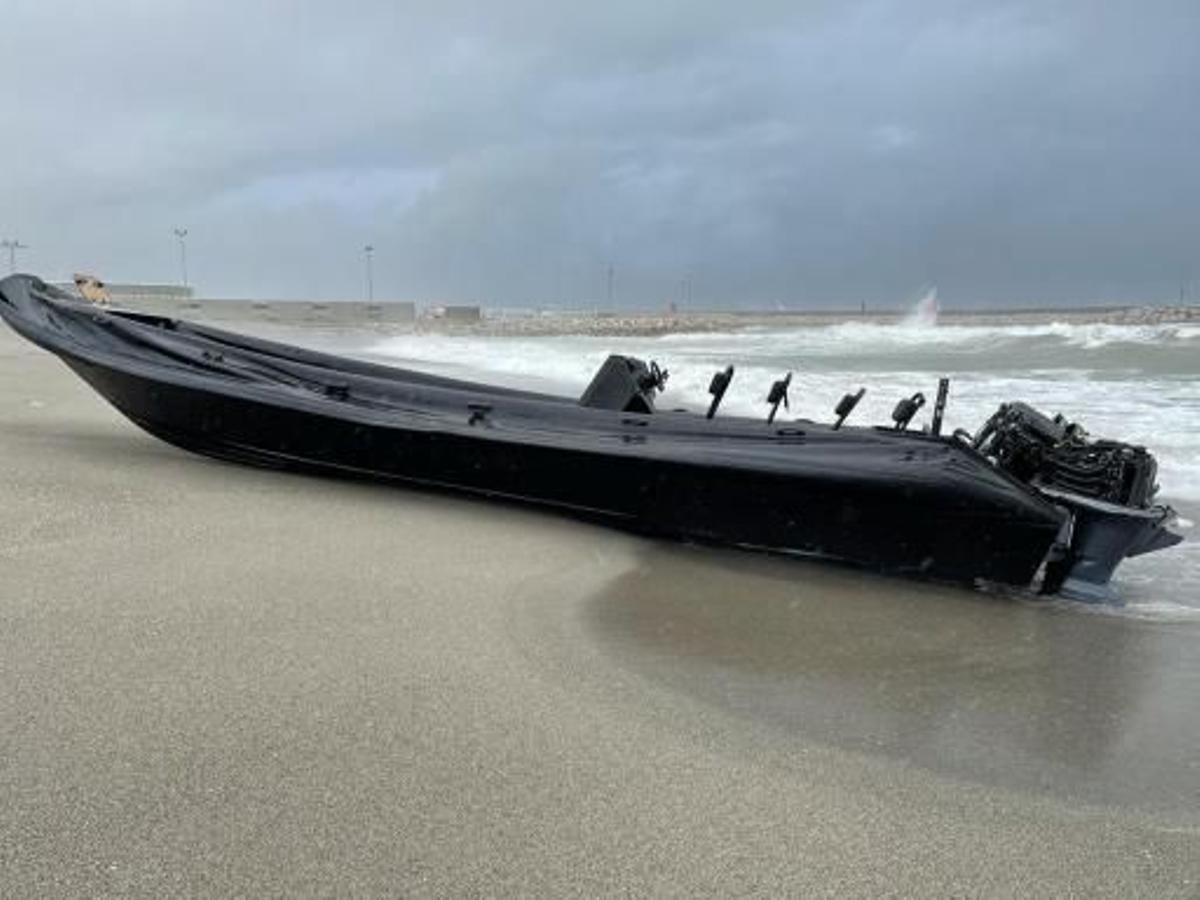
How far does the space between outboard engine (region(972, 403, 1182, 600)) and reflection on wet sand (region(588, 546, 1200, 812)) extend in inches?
10.6

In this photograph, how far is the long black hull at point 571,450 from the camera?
538 cm

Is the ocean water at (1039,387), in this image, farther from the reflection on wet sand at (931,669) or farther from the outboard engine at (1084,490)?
the reflection on wet sand at (931,669)

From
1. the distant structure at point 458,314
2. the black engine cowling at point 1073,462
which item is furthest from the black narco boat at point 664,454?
the distant structure at point 458,314

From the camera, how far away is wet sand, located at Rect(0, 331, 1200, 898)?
2.53 meters

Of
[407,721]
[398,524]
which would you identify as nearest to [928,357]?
[398,524]

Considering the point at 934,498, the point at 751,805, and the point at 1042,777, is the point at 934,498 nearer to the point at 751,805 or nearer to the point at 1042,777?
the point at 1042,777

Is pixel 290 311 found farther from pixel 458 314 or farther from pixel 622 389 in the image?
pixel 622 389

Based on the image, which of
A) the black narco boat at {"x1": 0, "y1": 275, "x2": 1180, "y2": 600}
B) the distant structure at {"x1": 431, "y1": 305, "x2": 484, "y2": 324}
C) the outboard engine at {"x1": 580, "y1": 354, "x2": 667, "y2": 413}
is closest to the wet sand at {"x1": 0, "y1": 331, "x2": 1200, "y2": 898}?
the black narco boat at {"x1": 0, "y1": 275, "x2": 1180, "y2": 600}

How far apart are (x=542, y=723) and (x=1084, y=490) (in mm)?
3526

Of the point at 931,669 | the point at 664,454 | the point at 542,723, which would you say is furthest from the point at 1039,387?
the point at 542,723

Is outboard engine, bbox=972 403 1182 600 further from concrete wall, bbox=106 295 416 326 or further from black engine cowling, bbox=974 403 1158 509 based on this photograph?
concrete wall, bbox=106 295 416 326

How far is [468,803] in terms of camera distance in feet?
9.06

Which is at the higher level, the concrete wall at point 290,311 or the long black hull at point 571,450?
the long black hull at point 571,450

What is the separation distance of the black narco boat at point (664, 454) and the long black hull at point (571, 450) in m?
0.01
